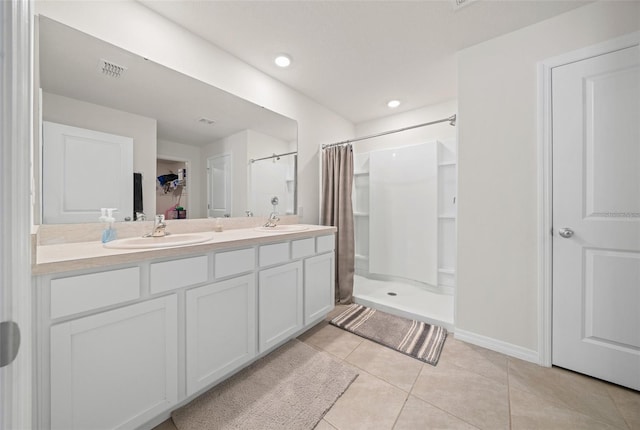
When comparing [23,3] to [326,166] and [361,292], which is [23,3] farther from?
[361,292]

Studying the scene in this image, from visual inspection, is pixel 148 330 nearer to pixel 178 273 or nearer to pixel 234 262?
pixel 178 273

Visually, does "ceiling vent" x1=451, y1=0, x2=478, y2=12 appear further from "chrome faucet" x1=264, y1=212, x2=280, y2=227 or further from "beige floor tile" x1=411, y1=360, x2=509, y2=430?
"beige floor tile" x1=411, y1=360, x2=509, y2=430

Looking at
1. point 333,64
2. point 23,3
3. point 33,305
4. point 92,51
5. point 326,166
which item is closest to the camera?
point 23,3

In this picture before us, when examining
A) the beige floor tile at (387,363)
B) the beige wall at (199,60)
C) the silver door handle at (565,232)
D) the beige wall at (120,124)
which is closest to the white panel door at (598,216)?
the silver door handle at (565,232)

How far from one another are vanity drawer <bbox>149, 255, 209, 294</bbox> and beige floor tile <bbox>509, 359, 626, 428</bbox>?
Result: 192cm

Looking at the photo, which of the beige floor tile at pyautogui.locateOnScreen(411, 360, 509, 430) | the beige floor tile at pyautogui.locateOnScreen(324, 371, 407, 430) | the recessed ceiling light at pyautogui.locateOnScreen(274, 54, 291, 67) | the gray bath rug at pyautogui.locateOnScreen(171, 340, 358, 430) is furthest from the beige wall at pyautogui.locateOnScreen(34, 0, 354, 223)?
the beige floor tile at pyautogui.locateOnScreen(411, 360, 509, 430)

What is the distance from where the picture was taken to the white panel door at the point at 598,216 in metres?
1.43

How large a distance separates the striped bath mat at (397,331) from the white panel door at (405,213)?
0.90 meters

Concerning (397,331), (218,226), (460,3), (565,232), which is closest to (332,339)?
(397,331)

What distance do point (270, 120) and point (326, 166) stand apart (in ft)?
2.72

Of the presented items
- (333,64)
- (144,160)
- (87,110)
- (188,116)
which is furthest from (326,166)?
(87,110)

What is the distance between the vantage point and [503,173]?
1.80m

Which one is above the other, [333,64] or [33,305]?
[333,64]

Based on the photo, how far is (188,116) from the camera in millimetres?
1830
